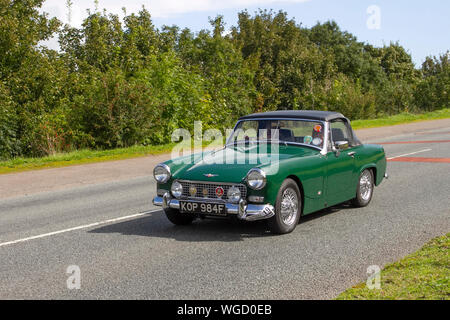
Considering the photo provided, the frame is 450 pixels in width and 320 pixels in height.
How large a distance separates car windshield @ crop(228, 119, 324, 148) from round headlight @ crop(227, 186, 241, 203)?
176 cm

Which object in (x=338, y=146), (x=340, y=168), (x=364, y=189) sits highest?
(x=338, y=146)

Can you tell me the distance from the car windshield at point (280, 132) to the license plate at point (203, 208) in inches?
73.6

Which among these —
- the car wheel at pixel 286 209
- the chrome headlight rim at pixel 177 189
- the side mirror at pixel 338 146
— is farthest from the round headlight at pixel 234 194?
the side mirror at pixel 338 146

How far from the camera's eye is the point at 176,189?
764 centimetres

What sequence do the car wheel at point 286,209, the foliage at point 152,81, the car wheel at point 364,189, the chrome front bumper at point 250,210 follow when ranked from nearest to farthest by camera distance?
the chrome front bumper at point 250,210 < the car wheel at point 286,209 < the car wheel at point 364,189 < the foliage at point 152,81

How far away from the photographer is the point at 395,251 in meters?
6.62

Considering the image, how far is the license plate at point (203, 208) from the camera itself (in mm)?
7180

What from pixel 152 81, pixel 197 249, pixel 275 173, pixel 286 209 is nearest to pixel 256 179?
pixel 275 173

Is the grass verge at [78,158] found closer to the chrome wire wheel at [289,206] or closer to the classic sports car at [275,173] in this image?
the classic sports car at [275,173]

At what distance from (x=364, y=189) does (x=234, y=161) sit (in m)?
2.85

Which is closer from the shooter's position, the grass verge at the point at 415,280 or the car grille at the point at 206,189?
the grass verge at the point at 415,280

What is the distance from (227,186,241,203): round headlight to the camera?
718cm

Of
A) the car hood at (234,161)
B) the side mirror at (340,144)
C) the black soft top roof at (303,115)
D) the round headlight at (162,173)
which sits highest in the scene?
the black soft top roof at (303,115)

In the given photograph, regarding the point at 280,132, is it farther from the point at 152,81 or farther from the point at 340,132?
the point at 152,81
